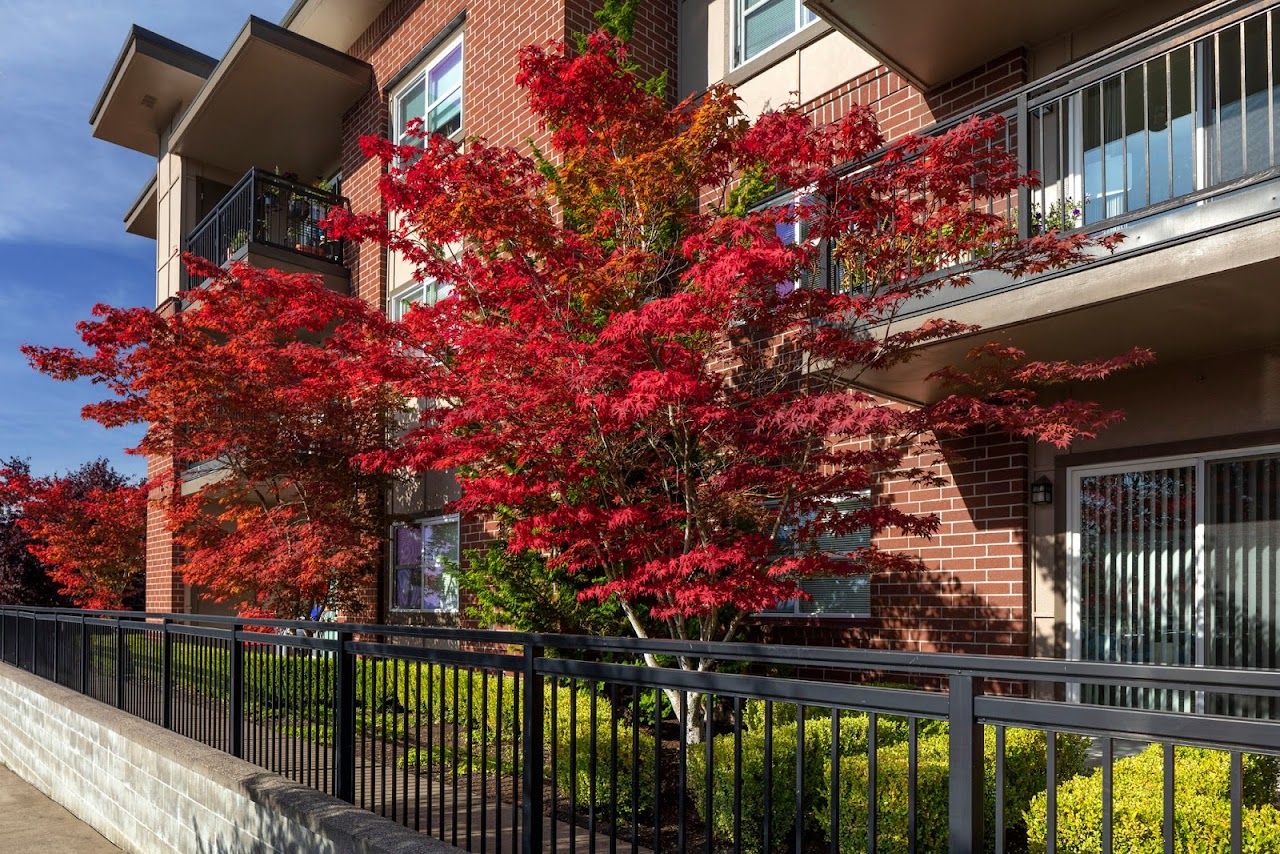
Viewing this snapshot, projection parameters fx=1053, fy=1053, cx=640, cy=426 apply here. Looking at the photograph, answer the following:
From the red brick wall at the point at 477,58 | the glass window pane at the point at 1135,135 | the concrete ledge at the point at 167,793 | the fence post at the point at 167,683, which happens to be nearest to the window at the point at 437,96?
the red brick wall at the point at 477,58

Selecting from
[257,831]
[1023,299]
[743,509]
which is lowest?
[257,831]

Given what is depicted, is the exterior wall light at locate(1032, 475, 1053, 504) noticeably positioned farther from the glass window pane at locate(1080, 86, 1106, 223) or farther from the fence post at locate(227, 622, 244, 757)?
the fence post at locate(227, 622, 244, 757)

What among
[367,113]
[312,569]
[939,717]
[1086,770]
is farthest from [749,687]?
[367,113]

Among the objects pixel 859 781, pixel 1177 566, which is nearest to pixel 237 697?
pixel 859 781

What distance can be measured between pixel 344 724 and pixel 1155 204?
576 cm

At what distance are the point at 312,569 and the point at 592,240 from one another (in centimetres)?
621

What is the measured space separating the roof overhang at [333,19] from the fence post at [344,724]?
13.1m

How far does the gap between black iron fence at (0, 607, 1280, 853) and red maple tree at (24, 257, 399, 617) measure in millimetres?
2850

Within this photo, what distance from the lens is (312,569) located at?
12383 mm

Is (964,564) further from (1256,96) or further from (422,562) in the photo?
(422,562)

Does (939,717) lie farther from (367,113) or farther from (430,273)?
(367,113)

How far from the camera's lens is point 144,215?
23406mm

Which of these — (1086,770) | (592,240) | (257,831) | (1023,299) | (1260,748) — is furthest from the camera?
(592,240)

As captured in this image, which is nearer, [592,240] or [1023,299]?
[1023,299]
